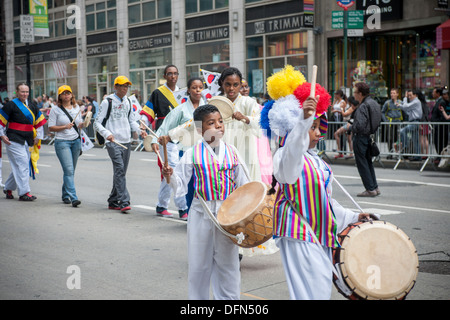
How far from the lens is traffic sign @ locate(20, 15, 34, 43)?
75.5 feet

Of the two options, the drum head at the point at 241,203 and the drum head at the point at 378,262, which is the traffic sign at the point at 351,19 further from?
the drum head at the point at 378,262

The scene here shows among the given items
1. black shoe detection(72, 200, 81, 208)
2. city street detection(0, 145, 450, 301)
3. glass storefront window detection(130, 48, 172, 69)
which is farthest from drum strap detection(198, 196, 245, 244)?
glass storefront window detection(130, 48, 172, 69)

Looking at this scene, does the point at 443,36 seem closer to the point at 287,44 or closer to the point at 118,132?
the point at 287,44

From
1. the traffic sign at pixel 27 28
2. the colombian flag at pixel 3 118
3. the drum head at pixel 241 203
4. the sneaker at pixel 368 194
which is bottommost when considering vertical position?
the sneaker at pixel 368 194

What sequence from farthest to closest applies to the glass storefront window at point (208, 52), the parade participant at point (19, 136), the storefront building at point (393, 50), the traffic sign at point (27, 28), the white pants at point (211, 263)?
the glass storefront window at point (208, 52) < the traffic sign at point (27, 28) < the storefront building at point (393, 50) < the parade participant at point (19, 136) < the white pants at point (211, 263)

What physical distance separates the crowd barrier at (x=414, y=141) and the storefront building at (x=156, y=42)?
789 centimetres

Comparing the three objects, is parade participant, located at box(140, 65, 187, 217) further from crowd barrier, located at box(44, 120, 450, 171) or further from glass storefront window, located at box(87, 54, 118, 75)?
glass storefront window, located at box(87, 54, 118, 75)

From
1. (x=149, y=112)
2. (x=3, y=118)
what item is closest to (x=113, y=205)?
(x=149, y=112)

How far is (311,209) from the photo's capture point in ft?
12.2

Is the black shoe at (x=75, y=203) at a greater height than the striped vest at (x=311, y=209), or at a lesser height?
lesser

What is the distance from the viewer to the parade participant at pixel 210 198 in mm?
4445

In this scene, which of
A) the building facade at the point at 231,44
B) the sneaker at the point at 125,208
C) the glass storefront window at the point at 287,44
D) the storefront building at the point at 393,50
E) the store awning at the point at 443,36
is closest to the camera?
the sneaker at the point at 125,208

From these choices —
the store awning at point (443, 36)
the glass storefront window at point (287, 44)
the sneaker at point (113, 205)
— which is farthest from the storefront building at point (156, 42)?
the sneaker at point (113, 205)
